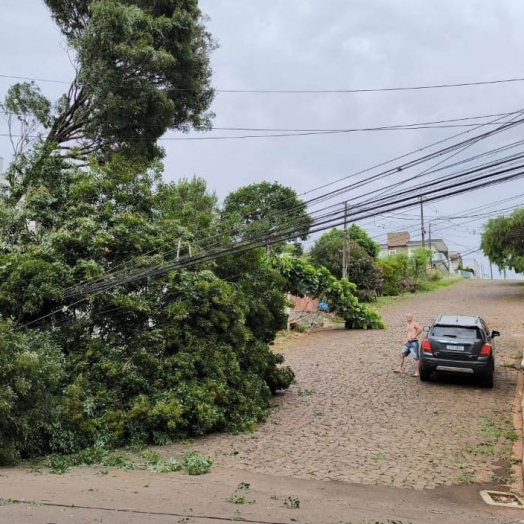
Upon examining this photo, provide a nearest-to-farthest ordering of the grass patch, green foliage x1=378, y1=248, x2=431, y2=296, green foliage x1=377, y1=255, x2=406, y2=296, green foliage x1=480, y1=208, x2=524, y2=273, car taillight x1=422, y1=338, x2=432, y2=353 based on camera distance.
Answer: car taillight x1=422, y1=338, x2=432, y2=353 < green foliage x1=480, y1=208, x2=524, y2=273 < green foliage x1=377, y1=255, x2=406, y2=296 < green foliage x1=378, y1=248, x2=431, y2=296 < the grass patch

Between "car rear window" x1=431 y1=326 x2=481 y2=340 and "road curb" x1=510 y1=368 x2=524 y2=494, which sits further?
"car rear window" x1=431 y1=326 x2=481 y2=340

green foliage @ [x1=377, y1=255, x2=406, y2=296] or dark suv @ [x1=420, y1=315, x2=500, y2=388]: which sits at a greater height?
green foliage @ [x1=377, y1=255, x2=406, y2=296]

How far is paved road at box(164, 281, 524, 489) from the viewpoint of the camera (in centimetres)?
844

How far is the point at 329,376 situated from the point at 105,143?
30.9ft

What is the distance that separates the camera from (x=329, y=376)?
1603cm

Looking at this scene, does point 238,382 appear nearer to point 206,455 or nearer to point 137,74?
point 206,455

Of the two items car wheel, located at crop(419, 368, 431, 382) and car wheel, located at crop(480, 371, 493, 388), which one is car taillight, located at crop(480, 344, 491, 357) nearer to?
car wheel, located at crop(480, 371, 493, 388)

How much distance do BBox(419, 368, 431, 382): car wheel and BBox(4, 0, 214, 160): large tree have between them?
9.87 m

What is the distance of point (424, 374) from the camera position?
14555 millimetres

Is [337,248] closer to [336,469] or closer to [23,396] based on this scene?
[336,469]

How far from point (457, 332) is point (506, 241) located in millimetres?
22724

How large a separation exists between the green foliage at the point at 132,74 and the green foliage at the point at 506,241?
23543mm

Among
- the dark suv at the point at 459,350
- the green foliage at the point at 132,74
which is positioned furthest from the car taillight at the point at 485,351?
the green foliage at the point at 132,74

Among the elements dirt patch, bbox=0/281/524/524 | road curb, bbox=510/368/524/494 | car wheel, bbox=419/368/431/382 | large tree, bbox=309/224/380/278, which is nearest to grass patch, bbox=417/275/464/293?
large tree, bbox=309/224/380/278
